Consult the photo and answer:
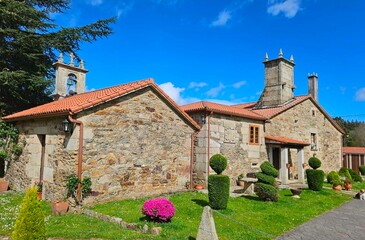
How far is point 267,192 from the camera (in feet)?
38.1

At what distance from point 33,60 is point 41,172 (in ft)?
29.7

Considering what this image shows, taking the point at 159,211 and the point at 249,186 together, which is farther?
the point at 249,186

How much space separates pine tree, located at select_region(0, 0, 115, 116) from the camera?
632 inches

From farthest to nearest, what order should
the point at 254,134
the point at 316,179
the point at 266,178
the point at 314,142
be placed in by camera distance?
1. the point at 314,142
2. the point at 254,134
3. the point at 316,179
4. the point at 266,178

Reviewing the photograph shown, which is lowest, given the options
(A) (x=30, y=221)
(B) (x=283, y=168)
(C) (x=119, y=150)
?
(B) (x=283, y=168)

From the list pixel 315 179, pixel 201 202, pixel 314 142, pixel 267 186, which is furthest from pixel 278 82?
pixel 201 202

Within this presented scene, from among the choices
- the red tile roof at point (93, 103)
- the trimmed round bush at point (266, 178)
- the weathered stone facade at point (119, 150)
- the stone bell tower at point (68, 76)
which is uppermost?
the stone bell tower at point (68, 76)

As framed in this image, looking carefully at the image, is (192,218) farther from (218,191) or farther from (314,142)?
(314,142)

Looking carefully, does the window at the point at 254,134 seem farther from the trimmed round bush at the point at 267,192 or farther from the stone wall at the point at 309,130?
the trimmed round bush at the point at 267,192

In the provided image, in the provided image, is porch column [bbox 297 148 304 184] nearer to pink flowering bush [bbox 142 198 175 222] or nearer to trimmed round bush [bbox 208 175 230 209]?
trimmed round bush [bbox 208 175 230 209]

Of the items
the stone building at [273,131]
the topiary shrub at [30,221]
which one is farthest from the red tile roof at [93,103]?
the topiary shrub at [30,221]

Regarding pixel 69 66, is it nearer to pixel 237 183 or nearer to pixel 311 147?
pixel 237 183

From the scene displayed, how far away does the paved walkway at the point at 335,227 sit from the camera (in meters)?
7.70

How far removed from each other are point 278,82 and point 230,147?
9052mm
